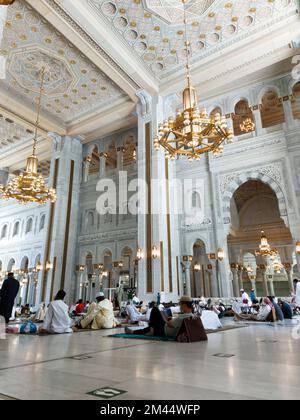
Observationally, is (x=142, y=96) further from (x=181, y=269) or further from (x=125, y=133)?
(x=181, y=269)

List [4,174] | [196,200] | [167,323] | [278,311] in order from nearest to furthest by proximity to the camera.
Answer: [167,323], [278,311], [196,200], [4,174]

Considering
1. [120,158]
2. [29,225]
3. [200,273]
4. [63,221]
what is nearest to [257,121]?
[120,158]

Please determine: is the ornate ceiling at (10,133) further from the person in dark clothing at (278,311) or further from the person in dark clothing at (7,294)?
the person in dark clothing at (278,311)

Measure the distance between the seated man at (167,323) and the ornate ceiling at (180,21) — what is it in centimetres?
741

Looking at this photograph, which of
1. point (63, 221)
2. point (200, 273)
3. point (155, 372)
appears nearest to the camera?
point (155, 372)

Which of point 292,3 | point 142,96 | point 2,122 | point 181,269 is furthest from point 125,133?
point 292,3

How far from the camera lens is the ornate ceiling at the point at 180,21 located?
7406 mm

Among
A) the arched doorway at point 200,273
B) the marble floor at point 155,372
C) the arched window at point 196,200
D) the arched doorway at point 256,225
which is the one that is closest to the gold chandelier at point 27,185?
the arched window at point 196,200

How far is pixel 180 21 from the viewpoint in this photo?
7.85 metres

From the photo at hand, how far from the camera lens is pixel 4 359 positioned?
7.64 ft

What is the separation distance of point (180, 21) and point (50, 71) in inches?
173

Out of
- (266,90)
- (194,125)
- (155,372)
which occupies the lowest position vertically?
(155,372)

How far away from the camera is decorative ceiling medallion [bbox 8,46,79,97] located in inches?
344

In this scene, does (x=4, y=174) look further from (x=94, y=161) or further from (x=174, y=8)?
(x=174, y=8)
